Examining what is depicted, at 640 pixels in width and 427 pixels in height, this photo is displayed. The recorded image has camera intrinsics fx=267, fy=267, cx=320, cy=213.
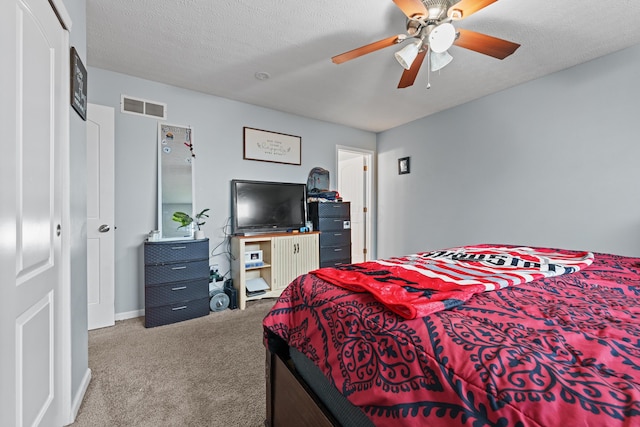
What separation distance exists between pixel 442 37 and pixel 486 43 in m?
0.36

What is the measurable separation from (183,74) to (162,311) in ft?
7.76

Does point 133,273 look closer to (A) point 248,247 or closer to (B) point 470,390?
(A) point 248,247

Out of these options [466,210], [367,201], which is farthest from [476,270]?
[367,201]

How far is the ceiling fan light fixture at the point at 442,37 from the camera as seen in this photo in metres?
1.54

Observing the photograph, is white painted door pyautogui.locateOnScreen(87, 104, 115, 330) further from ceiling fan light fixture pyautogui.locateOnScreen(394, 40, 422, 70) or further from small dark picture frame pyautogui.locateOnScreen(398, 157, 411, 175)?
small dark picture frame pyautogui.locateOnScreen(398, 157, 411, 175)

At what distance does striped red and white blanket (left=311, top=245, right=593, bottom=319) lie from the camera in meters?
0.81

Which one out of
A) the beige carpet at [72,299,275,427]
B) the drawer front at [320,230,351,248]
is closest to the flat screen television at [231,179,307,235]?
the drawer front at [320,230,351,248]

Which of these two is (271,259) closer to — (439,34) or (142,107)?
(142,107)

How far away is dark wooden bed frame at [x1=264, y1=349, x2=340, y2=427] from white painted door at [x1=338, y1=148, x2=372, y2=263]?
143 inches

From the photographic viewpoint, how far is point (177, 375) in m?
1.78

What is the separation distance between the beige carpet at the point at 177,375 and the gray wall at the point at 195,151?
0.77 metres

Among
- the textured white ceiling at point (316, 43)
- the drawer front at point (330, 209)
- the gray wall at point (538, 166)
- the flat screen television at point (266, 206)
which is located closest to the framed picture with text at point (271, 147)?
the flat screen television at point (266, 206)

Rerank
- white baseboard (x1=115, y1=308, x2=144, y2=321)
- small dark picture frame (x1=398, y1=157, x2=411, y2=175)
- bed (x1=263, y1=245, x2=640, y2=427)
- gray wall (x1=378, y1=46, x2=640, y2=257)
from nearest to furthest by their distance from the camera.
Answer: bed (x1=263, y1=245, x2=640, y2=427) → gray wall (x1=378, y1=46, x2=640, y2=257) → white baseboard (x1=115, y1=308, x2=144, y2=321) → small dark picture frame (x1=398, y1=157, x2=411, y2=175)

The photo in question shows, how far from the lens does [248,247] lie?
3371mm
